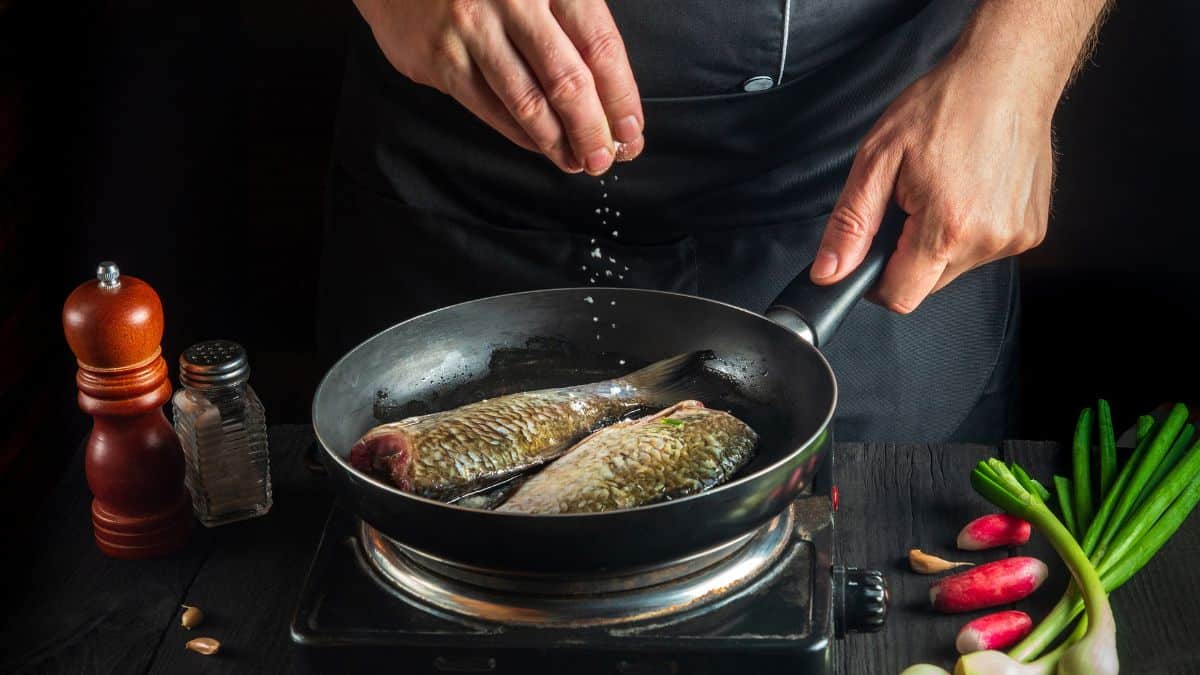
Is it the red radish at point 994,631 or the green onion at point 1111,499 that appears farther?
the green onion at point 1111,499

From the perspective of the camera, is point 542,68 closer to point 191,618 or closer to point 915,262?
point 915,262

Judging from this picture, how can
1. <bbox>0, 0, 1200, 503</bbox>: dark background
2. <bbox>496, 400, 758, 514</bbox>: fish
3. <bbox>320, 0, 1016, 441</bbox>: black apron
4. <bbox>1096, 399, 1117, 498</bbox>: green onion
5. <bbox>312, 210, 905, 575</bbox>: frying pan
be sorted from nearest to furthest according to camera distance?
<bbox>312, 210, 905, 575</bbox>: frying pan < <bbox>496, 400, 758, 514</bbox>: fish < <bbox>1096, 399, 1117, 498</bbox>: green onion < <bbox>320, 0, 1016, 441</bbox>: black apron < <bbox>0, 0, 1200, 503</bbox>: dark background

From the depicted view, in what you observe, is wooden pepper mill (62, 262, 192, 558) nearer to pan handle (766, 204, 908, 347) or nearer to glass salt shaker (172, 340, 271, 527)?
glass salt shaker (172, 340, 271, 527)

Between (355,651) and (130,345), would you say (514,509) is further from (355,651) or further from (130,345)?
(130,345)

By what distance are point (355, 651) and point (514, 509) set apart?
0.19 meters

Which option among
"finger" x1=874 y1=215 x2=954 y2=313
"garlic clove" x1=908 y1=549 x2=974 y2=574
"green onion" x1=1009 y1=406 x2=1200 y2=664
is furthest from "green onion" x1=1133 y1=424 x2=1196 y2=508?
"finger" x1=874 y1=215 x2=954 y2=313

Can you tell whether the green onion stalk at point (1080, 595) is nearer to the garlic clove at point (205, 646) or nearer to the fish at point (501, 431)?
the fish at point (501, 431)

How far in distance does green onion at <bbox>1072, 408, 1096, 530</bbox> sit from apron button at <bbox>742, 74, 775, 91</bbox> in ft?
2.04

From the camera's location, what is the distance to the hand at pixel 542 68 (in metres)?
1.33

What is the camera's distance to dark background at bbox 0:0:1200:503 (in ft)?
8.38

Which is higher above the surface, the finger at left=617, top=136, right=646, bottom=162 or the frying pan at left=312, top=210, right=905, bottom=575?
the finger at left=617, top=136, right=646, bottom=162

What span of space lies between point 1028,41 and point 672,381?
660mm

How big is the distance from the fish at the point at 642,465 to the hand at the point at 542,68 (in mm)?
320

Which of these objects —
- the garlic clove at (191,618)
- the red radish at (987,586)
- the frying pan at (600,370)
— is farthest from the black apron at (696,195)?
the garlic clove at (191,618)
